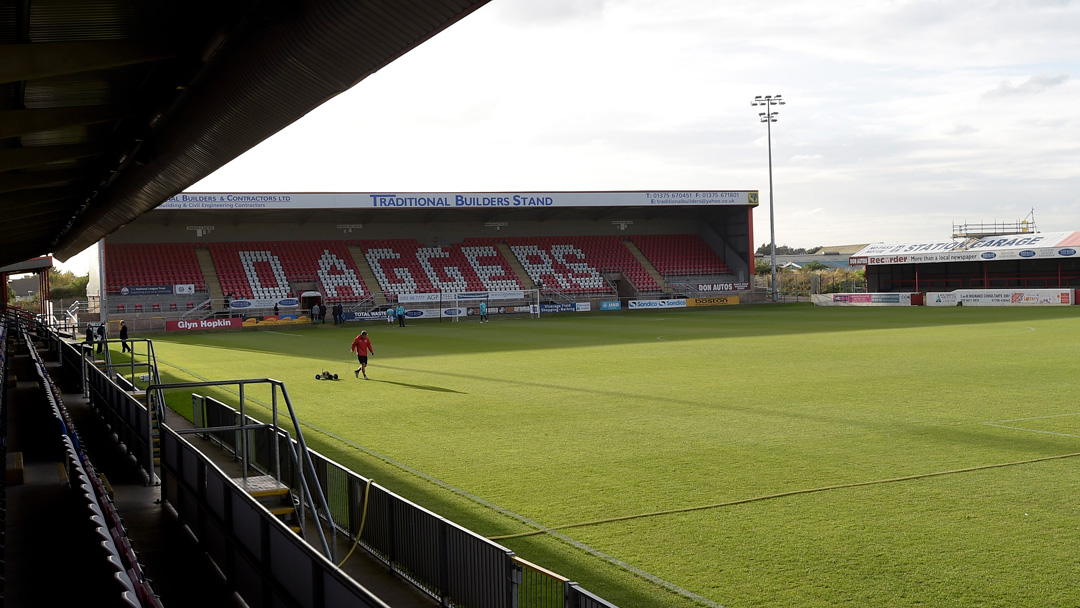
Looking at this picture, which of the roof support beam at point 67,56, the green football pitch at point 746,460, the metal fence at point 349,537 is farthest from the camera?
the green football pitch at point 746,460

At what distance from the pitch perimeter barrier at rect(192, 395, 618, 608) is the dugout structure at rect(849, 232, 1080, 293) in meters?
56.0

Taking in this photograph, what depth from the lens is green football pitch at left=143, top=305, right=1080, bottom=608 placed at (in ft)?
27.0

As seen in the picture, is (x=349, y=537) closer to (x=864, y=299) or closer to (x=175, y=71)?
(x=175, y=71)

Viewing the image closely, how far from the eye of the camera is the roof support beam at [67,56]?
6.42 metres

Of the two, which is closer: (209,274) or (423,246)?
(209,274)

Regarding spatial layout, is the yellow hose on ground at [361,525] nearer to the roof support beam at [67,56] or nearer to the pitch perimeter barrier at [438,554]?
the pitch perimeter barrier at [438,554]

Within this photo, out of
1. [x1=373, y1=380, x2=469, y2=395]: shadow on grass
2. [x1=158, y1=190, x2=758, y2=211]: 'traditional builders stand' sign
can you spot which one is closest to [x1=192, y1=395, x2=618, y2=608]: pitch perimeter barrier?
[x1=373, y1=380, x2=469, y2=395]: shadow on grass

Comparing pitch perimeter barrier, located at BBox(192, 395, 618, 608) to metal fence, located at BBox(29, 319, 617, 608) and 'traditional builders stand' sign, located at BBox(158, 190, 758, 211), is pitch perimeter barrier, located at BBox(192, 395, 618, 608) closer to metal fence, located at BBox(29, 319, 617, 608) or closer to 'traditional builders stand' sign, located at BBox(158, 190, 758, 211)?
metal fence, located at BBox(29, 319, 617, 608)

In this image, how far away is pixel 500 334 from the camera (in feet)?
137

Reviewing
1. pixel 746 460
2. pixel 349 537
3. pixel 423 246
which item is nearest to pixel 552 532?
pixel 349 537

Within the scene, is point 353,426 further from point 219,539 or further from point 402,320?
point 402,320

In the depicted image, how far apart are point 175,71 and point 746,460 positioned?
29.4 feet

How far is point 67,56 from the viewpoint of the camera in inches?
263


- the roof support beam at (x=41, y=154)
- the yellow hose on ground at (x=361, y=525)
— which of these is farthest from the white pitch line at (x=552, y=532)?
the roof support beam at (x=41, y=154)
